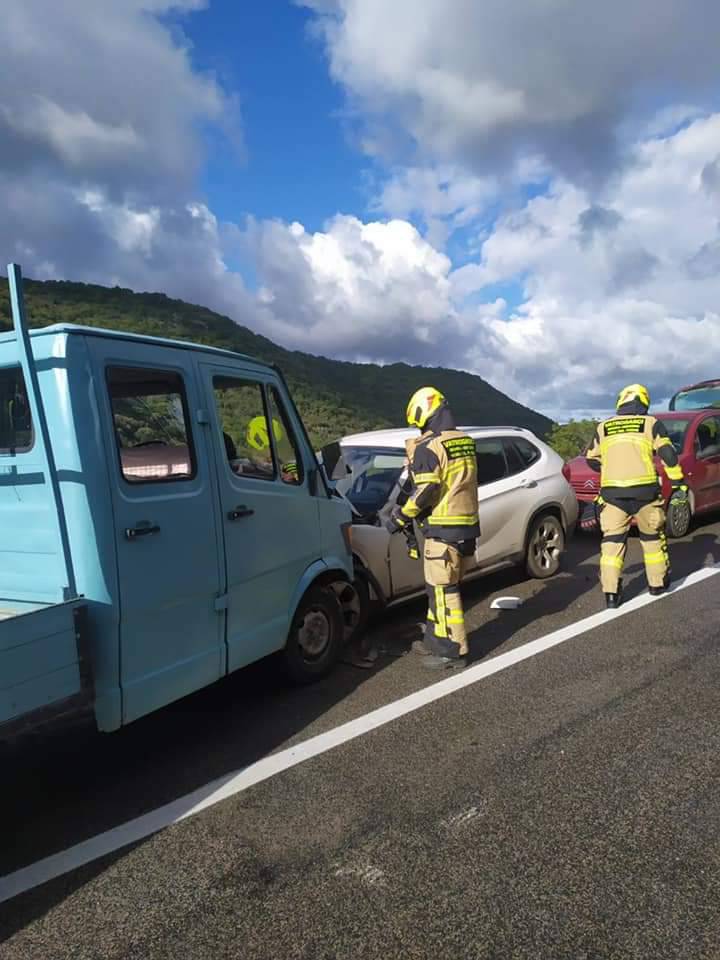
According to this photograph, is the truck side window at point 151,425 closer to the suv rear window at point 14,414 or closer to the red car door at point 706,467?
the suv rear window at point 14,414

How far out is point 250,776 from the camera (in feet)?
11.3

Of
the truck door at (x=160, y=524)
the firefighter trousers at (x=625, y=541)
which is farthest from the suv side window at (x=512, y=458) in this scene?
the truck door at (x=160, y=524)

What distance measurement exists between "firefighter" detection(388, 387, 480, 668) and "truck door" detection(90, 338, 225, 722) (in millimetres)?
1742

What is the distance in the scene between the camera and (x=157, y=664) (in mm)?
3309

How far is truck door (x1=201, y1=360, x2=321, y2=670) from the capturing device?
3.84m

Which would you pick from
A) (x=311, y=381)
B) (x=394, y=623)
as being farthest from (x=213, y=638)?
(x=311, y=381)

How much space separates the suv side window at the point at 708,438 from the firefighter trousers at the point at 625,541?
3896mm

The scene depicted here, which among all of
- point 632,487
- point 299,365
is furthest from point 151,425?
point 299,365

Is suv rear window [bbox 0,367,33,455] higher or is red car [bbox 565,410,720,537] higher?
suv rear window [bbox 0,367,33,455]

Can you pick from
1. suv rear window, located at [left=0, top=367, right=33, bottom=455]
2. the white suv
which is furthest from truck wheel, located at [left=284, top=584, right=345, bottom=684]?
suv rear window, located at [left=0, top=367, right=33, bottom=455]

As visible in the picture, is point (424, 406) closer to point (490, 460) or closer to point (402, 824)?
point (490, 460)

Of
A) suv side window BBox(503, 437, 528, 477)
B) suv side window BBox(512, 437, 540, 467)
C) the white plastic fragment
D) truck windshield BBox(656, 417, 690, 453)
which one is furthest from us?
truck windshield BBox(656, 417, 690, 453)

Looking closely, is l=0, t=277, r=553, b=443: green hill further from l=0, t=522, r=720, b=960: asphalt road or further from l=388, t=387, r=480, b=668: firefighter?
l=0, t=522, r=720, b=960: asphalt road

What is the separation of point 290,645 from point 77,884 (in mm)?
1932
